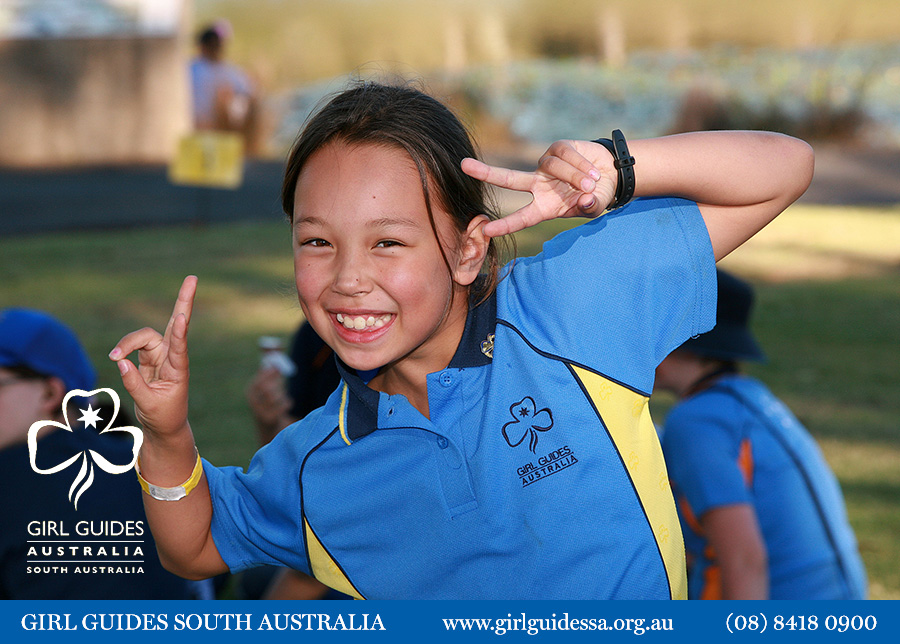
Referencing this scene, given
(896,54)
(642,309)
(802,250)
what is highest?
(896,54)

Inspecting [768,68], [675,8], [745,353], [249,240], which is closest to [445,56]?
[675,8]

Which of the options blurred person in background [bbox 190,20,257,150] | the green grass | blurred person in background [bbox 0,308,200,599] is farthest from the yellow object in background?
blurred person in background [bbox 0,308,200,599]

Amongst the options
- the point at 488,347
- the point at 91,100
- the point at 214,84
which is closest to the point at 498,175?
the point at 488,347

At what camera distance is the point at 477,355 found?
172cm

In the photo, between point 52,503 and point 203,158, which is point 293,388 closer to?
point 52,503

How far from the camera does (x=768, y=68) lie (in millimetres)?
16891

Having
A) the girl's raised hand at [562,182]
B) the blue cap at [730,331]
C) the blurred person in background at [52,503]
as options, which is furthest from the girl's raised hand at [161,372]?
the blue cap at [730,331]

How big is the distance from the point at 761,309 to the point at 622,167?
7.01m

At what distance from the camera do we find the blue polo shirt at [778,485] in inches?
111

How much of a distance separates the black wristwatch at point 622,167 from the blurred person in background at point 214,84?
10.9 meters

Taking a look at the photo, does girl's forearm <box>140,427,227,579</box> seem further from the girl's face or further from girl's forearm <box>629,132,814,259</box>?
girl's forearm <box>629,132,814,259</box>

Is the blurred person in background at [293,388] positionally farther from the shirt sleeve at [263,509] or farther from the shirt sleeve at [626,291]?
the shirt sleeve at [626,291]

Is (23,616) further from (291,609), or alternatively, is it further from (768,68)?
(768,68)

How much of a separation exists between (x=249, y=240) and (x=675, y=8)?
11135 mm
